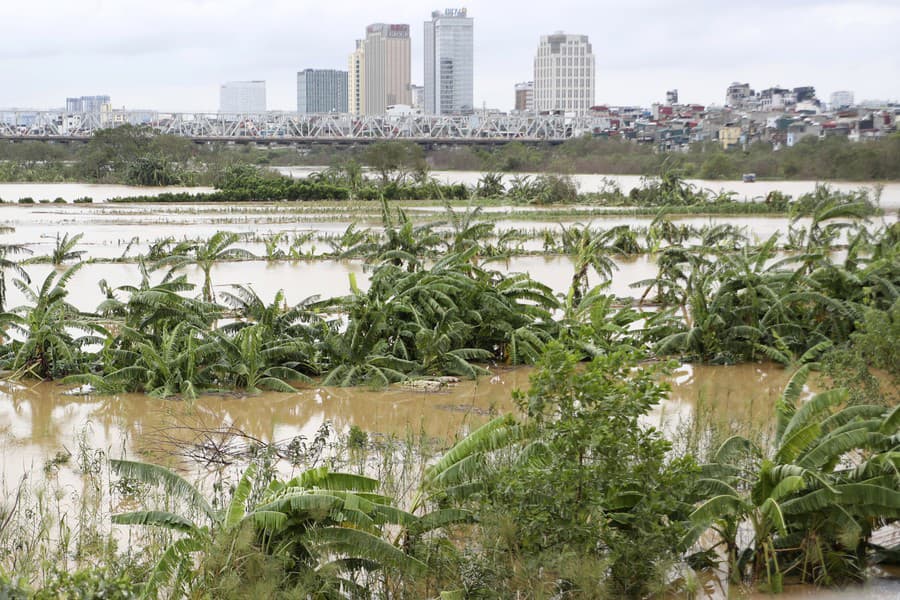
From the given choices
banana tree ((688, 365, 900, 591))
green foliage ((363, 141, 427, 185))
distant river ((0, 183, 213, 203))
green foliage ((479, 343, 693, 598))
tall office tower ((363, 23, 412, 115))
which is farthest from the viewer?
tall office tower ((363, 23, 412, 115))

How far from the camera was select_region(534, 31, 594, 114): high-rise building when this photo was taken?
168 meters

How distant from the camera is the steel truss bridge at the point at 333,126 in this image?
8206 centimetres

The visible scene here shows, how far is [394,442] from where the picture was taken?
7.04 m

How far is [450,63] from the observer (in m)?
190

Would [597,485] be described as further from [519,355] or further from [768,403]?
[519,355]

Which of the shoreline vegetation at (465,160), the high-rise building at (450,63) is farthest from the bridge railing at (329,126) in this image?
the high-rise building at (450,63)

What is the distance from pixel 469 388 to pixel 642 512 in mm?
4316

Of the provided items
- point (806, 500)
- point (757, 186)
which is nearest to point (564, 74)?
point (757, 186)

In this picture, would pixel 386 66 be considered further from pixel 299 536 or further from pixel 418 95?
pixel 299 536

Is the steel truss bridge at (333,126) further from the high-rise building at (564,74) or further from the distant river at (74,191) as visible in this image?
the high-rise building at (564,74)

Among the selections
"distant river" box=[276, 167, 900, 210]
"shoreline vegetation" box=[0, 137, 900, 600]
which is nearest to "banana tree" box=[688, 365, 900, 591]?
"shoreline vegetation" box=[0, 137, 900, 600]

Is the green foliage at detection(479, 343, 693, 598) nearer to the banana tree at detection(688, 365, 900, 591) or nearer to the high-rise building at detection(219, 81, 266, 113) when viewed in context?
the banana tree at detection(688, 365, 900, 591)

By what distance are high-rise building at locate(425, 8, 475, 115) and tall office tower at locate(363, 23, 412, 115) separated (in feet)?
27.6

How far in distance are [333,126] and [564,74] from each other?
79364 mm
